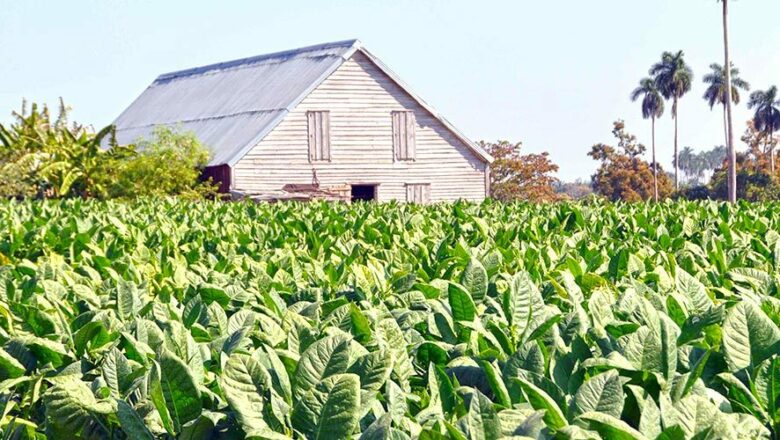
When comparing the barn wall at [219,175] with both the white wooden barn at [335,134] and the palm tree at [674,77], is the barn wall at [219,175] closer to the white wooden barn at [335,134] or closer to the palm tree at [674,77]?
the white wooden barn at [335,134]

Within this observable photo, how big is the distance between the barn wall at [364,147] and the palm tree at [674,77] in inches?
2686

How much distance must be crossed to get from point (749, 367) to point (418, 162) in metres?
41.0

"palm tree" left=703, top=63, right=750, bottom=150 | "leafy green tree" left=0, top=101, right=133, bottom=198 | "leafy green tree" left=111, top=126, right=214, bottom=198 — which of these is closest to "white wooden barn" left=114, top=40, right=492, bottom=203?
"leafy green tree" left=111, top=126, right=214, bottom=198

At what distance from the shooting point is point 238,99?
4425 centimetres

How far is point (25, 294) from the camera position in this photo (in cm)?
410

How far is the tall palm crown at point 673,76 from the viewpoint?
4237 inches

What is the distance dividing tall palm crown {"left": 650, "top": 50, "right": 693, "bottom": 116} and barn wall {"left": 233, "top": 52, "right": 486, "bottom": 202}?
224 ft

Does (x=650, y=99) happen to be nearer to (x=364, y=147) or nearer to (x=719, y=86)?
(x=719, y=86)

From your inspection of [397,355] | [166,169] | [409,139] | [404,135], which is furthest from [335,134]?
[397,355]

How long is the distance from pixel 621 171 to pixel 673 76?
694 inches

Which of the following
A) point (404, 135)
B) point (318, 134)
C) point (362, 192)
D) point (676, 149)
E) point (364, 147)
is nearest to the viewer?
point (318, 134)

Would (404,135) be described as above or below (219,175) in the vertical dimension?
above

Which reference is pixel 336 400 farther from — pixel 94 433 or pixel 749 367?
pixel 749 367

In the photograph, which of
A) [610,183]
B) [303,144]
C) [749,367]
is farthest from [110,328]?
[610,183]
